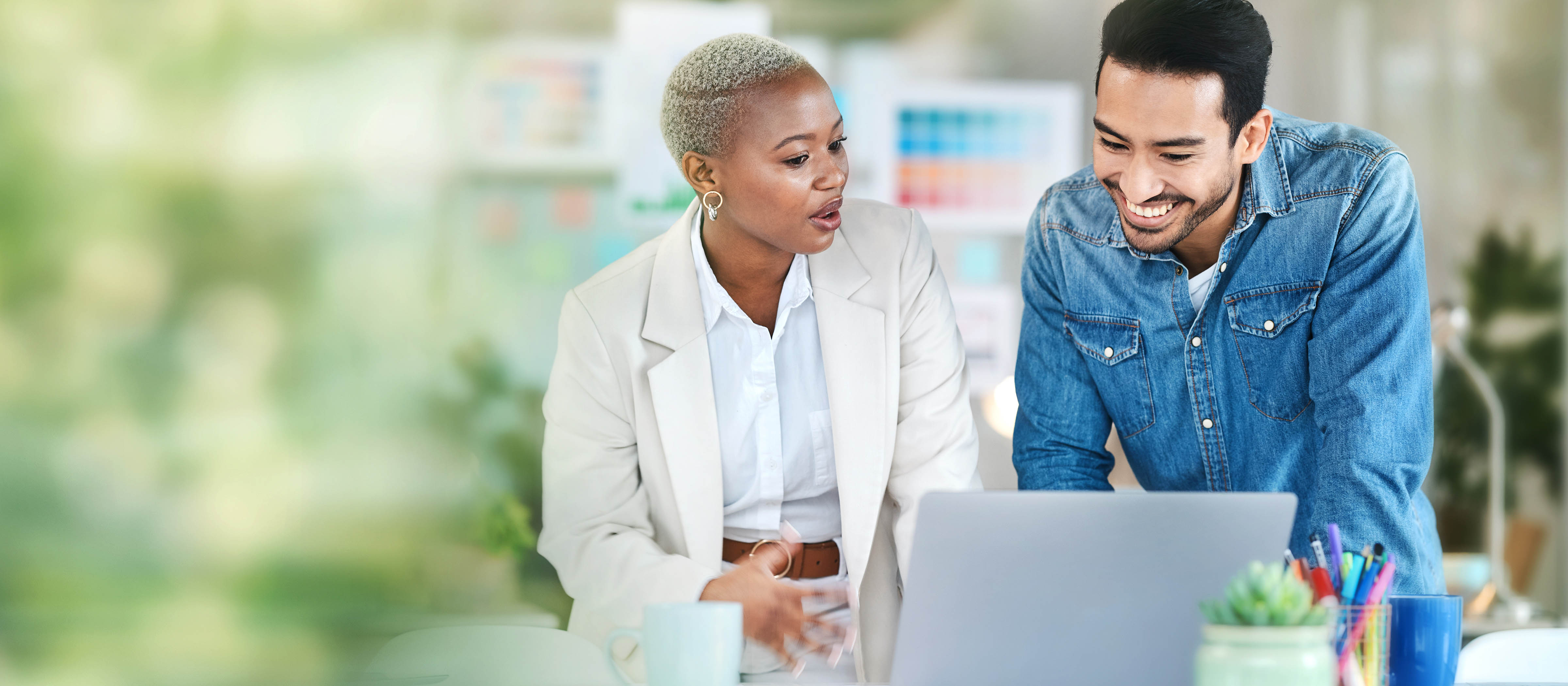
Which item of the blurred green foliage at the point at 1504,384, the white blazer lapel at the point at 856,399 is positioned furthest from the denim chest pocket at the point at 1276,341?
the blurred green foliage at the point at 1504,384

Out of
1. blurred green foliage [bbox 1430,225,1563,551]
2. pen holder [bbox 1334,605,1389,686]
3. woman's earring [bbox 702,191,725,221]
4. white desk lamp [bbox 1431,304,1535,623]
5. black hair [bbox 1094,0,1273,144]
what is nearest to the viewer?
pen holder [bbox 1334,605,1389,686]

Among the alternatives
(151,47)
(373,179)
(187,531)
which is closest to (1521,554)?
(373,179)

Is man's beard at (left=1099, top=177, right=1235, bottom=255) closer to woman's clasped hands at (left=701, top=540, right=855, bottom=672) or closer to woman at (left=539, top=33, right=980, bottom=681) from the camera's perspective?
woman at (left=539, top=33, right=980, bottom=681)

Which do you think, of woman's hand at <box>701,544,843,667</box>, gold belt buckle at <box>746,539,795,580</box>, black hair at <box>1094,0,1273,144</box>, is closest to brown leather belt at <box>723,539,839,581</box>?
gold belt buckle at <box>746,539,795,580</box>

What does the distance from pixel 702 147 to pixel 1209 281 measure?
658 millimetres

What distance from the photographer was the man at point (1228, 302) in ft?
3.91

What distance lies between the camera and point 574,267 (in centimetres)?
287

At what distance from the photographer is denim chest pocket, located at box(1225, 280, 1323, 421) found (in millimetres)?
1294

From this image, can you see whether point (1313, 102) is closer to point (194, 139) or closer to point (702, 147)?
point (702, 147)

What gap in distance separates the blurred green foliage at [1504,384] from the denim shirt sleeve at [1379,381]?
205 cm

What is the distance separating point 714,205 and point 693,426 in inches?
11.5

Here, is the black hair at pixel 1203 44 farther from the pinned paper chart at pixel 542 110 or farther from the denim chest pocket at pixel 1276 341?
the pinned paper chart at pixel 542 110

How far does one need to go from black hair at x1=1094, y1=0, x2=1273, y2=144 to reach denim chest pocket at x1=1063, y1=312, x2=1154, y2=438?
271 mm

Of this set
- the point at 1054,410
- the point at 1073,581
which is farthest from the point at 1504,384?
the point at 1073,581
